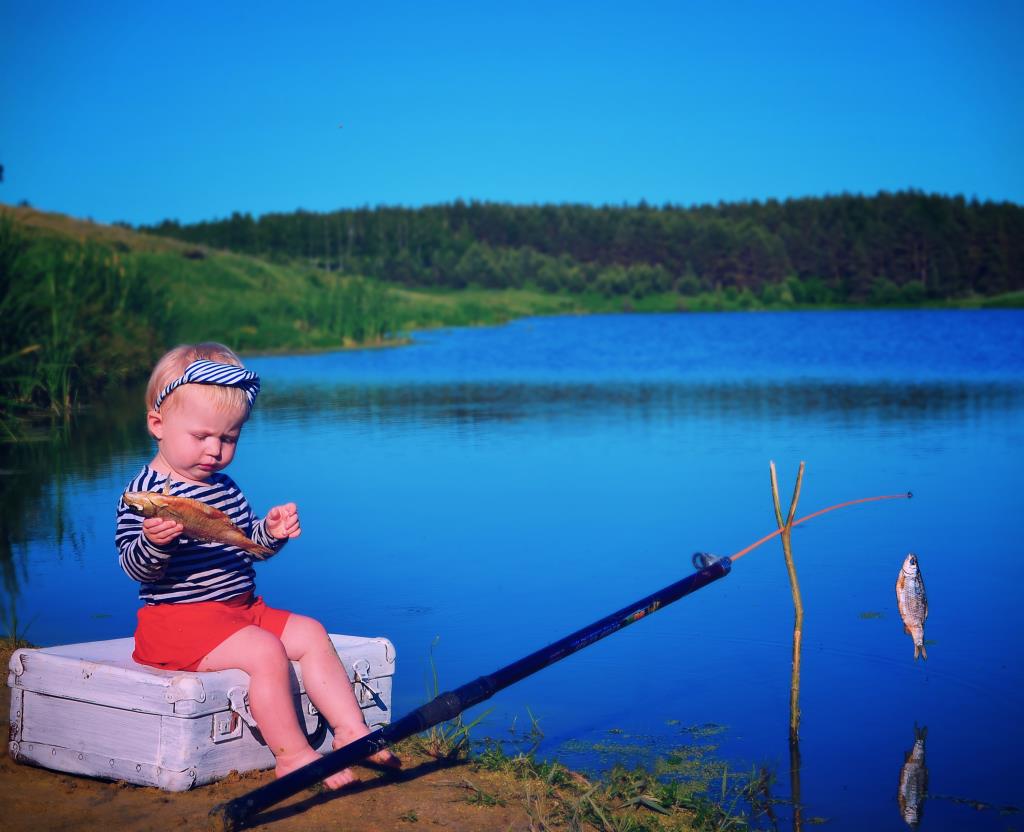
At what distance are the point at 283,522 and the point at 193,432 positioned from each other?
40 centimetres

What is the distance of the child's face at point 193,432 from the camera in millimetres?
3830

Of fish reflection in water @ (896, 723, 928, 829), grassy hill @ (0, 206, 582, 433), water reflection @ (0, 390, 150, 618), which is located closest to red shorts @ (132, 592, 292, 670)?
water reflection @ (0, 390, 150, 618)

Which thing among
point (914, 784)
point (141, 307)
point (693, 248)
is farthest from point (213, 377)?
point (693, 248)

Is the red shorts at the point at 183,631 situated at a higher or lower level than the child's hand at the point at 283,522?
lower

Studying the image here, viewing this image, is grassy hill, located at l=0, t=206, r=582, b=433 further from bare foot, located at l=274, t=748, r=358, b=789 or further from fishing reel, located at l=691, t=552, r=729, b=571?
fishing reel, located at l=691, t=552, r=729, b=571

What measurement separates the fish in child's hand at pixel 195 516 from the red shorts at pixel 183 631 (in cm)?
21

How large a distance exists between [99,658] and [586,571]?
3.68m

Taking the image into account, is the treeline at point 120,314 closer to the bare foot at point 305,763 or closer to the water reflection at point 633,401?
the water reflection at point 633,401

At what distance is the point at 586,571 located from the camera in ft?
23.2

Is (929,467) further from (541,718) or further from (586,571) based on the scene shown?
(541,718)

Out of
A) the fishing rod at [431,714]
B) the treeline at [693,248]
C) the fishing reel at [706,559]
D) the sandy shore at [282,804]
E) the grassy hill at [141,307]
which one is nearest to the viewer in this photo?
the fishing rod at [431,714]

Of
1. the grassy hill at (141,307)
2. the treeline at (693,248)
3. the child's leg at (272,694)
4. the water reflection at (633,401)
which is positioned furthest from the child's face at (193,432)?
the treeline at (693,248)

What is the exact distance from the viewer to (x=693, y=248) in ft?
307

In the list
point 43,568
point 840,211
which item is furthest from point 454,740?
point 840,211
